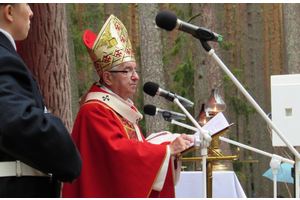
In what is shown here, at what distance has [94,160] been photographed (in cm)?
354

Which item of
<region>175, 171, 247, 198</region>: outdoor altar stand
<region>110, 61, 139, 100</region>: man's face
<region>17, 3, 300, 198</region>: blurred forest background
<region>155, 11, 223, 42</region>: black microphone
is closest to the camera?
<region>155, 11, 223, 42</region>: black microphone

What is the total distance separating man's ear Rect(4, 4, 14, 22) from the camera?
2.32 m

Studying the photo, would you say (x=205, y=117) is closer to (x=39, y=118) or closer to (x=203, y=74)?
(x=39, y=118)

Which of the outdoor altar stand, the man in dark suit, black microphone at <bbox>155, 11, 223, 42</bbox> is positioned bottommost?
the outdoor altar stand

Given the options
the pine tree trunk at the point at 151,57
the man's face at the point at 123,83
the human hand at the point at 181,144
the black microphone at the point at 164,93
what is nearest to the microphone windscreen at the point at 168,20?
the black microphone at the point at 164,93

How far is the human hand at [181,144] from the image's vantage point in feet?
11.2

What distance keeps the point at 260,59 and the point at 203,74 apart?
20.1 feet

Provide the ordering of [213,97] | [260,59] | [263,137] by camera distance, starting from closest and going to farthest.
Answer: [213,97], [263,137], [260,59]

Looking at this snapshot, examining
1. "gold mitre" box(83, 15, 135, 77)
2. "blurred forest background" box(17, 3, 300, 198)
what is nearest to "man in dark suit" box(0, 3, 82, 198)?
"gold mitre" box(83, 15, 135, 77)

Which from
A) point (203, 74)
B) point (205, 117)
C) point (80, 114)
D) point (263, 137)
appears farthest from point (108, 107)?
point (263, 137)

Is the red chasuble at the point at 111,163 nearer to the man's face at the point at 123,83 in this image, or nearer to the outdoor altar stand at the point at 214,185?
the man's face at the point at 123,83

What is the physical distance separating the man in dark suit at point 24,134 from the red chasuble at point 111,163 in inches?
40.0

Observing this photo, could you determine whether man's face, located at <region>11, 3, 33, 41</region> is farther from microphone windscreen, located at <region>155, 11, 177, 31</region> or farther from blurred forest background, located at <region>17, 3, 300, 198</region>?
blurred forest background, located at <region>17, 3, 300, 198</region>

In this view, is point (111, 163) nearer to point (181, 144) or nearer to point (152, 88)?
point (181, 144)
